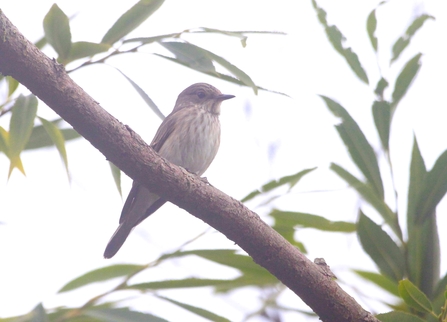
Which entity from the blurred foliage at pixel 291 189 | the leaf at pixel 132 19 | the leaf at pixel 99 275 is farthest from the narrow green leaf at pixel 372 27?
the leaf at pixel 99 275

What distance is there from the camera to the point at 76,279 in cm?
262

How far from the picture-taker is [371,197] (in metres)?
2.55

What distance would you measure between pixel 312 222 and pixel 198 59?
0.94 metres

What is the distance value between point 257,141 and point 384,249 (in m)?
0.68

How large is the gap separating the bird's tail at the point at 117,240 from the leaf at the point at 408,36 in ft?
7.00

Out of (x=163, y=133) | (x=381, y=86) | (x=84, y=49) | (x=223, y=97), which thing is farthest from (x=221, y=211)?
(x=223, y=97)

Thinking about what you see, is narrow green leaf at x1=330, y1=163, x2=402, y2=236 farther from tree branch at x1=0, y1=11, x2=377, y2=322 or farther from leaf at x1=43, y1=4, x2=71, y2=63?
leaf at x1=43, y1=4, x2=71, y2=63

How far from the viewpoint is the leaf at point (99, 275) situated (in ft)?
8.54

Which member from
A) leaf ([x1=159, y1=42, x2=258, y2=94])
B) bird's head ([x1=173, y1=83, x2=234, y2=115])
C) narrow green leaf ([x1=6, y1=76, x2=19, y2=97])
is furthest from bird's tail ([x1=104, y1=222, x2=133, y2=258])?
leaf ([x1=159, y1=42, x2=258, y2=94])

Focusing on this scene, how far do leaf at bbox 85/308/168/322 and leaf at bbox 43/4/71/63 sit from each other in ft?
3.34

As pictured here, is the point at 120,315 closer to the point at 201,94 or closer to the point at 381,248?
the point at 381,248

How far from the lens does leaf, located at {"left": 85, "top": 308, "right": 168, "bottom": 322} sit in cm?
222

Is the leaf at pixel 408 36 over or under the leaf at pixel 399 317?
over

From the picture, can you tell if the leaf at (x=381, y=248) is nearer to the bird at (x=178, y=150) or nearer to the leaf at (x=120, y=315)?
the leaf at (x=120, y=315)
